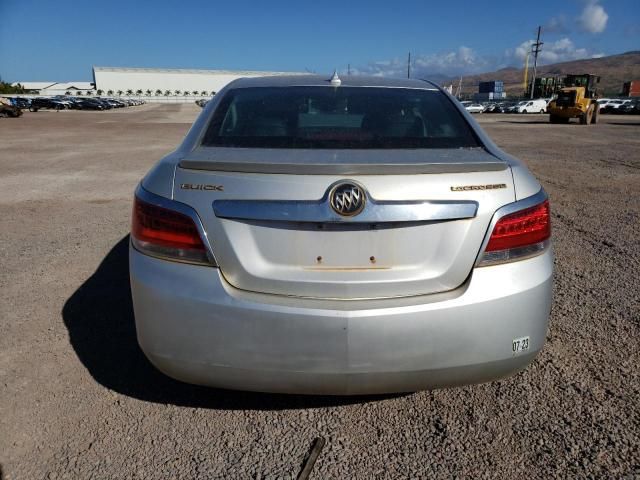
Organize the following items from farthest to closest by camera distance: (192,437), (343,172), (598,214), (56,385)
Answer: (598,214) < (56,385) < (192,437) < (343,172)

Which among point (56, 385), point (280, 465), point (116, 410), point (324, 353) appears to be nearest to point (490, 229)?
point (324, 353)

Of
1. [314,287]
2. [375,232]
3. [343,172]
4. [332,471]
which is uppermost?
[343,172]

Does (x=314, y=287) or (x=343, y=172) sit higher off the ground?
(x=343, y=172)

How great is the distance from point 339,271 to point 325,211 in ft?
0.79

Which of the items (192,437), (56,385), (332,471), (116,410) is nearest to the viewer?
(332,471)

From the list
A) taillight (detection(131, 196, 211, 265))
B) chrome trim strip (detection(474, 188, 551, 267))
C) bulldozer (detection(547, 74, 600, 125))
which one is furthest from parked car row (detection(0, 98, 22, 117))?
chrome trim strip (detection(474, 188, 551, 267))

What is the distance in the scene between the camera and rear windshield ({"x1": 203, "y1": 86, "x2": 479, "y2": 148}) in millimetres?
2424

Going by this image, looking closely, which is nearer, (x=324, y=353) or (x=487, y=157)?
(x=324, y=353)

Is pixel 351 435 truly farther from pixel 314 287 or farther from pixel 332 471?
pixel 314 287

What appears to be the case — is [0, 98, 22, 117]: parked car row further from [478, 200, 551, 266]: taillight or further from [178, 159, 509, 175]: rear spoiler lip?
[478, 200, 551, 266]: taillight

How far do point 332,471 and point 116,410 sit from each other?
1116 millimetres

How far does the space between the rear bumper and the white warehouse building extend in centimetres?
13031

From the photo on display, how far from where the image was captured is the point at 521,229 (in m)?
2.07

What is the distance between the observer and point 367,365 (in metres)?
1.97
